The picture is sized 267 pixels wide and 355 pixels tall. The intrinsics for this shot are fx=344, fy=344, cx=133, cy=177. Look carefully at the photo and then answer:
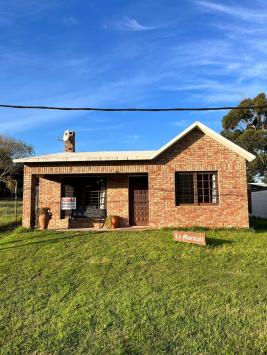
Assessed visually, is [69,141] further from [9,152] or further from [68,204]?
[9,152]

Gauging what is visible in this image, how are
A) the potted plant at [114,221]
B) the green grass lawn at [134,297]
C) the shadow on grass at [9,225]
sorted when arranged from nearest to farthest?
1. the green grass lawn at [134,297]
2. the potted plant at [114,221]
3. the shadow on grass at [9,225]

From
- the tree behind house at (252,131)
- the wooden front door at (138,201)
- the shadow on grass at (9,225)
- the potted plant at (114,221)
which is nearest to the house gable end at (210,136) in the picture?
the wooden front door at (138,201)

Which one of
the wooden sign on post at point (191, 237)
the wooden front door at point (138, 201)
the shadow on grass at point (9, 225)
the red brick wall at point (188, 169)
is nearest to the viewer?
the wooden sign on post at point (191, 237)

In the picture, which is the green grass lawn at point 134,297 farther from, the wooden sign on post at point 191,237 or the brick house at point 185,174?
the brick house at point 185,174

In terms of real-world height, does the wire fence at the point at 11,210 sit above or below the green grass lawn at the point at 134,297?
above

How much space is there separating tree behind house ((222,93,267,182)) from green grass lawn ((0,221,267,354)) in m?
24.4

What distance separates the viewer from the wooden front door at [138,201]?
15406 millimetres

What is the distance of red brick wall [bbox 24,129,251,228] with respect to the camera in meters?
13.6

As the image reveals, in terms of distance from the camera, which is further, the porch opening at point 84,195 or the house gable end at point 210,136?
the porch opening at point 84,195

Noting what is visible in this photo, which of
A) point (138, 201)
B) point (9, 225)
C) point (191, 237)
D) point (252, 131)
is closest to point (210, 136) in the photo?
point (138, 201)

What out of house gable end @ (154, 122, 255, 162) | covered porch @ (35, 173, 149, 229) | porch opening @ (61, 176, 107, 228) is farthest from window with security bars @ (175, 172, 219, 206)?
porch opening @ (61, 176, 107, 228)

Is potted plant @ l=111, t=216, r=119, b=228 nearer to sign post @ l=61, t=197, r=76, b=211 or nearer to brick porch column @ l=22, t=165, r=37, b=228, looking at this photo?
sign post @ l=61, t=197, r=76, b=211

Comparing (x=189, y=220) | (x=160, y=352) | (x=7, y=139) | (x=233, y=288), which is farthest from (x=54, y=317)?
(x=7, y=139)

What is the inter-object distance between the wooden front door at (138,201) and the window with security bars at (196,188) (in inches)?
81.0
